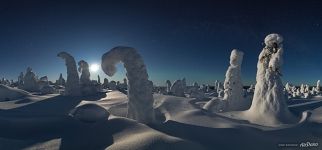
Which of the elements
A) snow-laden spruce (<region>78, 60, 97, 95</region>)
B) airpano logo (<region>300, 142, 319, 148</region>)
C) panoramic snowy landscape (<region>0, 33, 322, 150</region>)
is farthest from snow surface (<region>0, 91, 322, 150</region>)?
snow-laden spruce (<region>78, 60, 97, 95</region>)

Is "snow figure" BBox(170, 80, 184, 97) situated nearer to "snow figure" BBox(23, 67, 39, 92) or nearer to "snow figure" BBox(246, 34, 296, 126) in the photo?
"snow figure" BBox(23, 67, 39, 92)

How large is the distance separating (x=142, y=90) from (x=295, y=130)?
7740 millimetres

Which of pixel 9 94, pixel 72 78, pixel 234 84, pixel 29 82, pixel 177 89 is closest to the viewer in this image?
pixel 234 84

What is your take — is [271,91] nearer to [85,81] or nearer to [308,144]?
[308,144]

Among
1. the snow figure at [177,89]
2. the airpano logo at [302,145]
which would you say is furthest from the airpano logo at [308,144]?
the snow figure at [177,89]

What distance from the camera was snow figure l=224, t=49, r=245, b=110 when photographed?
23516 millimetres

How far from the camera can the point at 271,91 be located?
695 inches

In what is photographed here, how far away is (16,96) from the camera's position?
27.7 meters

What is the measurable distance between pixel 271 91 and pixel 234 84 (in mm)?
6213

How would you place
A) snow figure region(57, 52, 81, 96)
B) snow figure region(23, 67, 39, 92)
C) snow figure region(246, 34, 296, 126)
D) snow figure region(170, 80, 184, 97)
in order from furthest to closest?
snow figure region(170, 80, 184, 97) < snow figure region(23, 67, 39, 92) < snow figure region(57, 52, 81, 96) < snow figure region(246, 34, 296, 126)

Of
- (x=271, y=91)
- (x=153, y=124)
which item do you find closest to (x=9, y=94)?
(x=153, y=124)

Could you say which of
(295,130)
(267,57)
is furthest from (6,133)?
(267,57)

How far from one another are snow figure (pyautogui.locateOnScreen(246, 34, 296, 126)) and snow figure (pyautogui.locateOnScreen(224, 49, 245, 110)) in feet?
16.9

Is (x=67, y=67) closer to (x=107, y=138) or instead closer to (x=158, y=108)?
(x=158, y=108)
